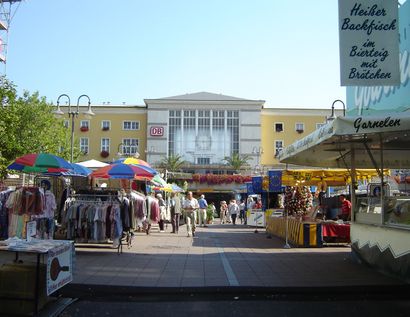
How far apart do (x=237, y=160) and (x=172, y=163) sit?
9080mm

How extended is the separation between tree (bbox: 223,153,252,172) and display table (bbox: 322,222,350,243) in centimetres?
5493

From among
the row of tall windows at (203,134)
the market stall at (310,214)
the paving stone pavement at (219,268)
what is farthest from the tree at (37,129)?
the row of tall windows at (203,134)

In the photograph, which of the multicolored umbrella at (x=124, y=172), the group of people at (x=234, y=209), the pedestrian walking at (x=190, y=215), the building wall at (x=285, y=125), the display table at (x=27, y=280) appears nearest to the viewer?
the display table at (x=27, y=280)

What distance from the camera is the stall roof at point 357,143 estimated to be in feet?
25.8

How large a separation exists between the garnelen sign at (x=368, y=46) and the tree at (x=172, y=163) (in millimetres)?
61261

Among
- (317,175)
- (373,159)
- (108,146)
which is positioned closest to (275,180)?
(317,175)

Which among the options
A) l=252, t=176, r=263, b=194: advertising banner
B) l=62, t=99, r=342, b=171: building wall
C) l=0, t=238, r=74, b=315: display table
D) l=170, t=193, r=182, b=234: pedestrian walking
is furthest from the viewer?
l=62, t=99, r=342, b=171: building wall

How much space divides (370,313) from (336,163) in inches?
324

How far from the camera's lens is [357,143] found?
11266mm

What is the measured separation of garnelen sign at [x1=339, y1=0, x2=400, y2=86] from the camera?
9047mm

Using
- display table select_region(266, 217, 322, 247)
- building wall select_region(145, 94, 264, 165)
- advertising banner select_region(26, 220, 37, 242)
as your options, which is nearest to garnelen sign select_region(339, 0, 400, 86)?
advertising banner select_region(26, 220, 37, 242)

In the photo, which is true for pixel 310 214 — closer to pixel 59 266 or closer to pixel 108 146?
pixel 59 266

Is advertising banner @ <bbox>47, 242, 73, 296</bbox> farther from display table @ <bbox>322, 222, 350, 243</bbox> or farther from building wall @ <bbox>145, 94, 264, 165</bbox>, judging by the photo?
building wall @ <bbox>145, 94, 264, 165</bbox>

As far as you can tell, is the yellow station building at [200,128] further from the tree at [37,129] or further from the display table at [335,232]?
the display table at [335,232]
